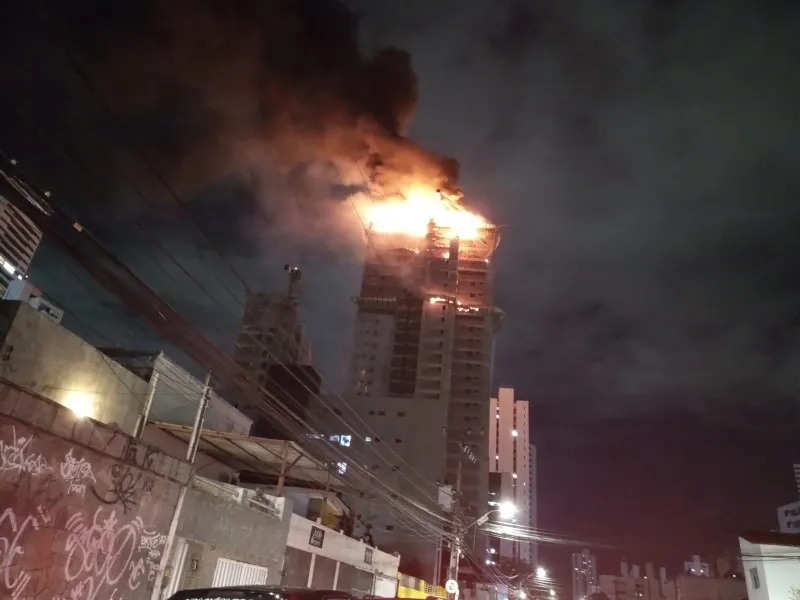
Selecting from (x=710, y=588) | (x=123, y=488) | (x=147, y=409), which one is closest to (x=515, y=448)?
(x=710, y=588)

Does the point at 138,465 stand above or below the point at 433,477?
below

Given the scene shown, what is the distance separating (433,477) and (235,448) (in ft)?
178

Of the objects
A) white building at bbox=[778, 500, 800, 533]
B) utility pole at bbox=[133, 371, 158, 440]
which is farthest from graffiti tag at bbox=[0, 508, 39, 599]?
white building at bbox=[778, 500, 800, 533]

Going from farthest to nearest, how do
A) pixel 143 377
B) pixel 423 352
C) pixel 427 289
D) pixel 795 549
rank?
pixel 427 289
pixel 423 352
pixel 795 549
pixel 143 377

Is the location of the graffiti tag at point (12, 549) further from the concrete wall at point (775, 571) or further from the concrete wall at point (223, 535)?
the concrete wall at point (775, 571)

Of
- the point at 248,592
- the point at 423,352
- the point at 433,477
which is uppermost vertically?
the point at 423,352

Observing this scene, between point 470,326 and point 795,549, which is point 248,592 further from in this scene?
point 470,326

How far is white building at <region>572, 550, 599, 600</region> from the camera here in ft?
561

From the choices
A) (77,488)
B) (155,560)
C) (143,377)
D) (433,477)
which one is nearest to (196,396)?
(143,377)

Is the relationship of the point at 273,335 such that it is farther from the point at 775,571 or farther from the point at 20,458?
the point at 20,458

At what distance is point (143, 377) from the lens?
18.4 m

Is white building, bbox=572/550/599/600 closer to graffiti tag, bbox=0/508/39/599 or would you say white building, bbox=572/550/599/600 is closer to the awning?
the awning

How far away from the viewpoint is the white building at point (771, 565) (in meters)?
31.3

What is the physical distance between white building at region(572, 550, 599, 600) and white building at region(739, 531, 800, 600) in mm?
146802
